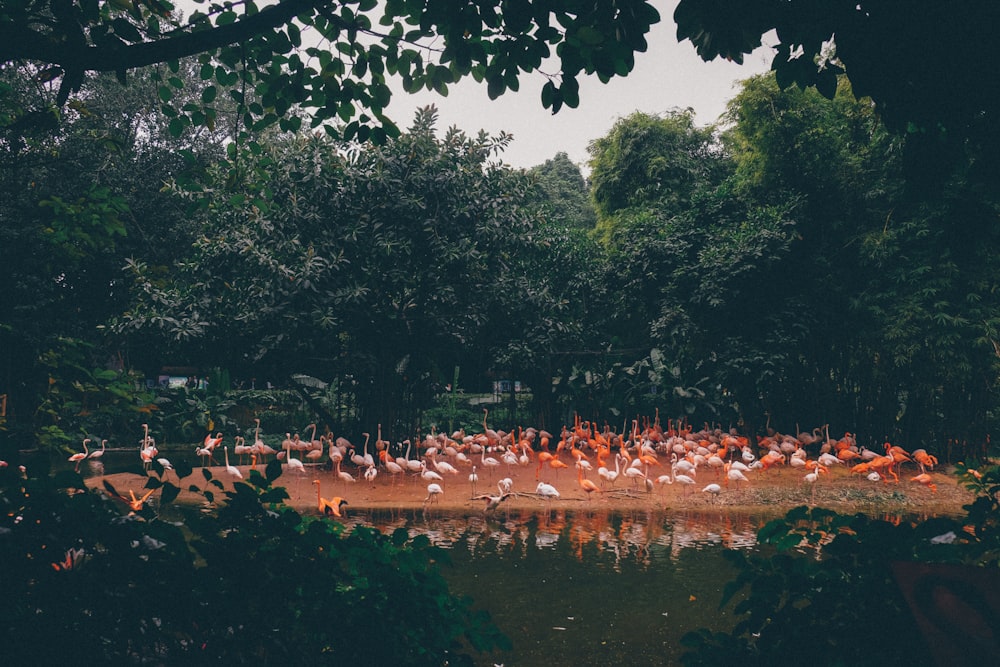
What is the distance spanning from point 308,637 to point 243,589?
0.24 meters

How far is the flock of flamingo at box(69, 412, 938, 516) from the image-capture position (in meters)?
12.0

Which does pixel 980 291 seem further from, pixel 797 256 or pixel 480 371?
pixel 480 371

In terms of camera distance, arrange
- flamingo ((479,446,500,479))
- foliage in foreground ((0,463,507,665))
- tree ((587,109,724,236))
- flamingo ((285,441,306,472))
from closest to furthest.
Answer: foliage in foreground ((0,463,507,665)) → flamingo ((285,441,306,472)) → flamingo ((479,446,500,479)) → tree ((587,109,724,236))

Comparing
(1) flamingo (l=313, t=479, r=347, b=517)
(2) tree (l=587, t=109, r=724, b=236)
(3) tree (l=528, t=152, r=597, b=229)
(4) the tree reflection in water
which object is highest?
(3) tree (l=528, t=152, r=597, b=229)

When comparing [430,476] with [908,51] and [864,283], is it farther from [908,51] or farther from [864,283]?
[908,51]

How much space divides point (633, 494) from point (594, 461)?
3.37m

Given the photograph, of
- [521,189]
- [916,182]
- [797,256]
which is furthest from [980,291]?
[916,182]

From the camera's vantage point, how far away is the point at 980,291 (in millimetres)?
12469

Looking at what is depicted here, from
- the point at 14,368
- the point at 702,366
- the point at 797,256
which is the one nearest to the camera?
the point at 14,368

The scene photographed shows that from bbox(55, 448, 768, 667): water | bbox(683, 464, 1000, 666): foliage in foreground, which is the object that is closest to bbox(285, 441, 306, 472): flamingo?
bbox(55, 448, 768, 667): water

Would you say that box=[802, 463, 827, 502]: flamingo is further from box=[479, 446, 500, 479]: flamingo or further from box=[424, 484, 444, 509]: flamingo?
box=[424, 484, 444, 509]: flamingo

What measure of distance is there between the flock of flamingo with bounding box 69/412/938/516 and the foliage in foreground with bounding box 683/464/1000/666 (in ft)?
27.1

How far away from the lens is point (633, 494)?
→ 12023 mm

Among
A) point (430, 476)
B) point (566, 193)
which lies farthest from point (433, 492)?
point (566, 193)
